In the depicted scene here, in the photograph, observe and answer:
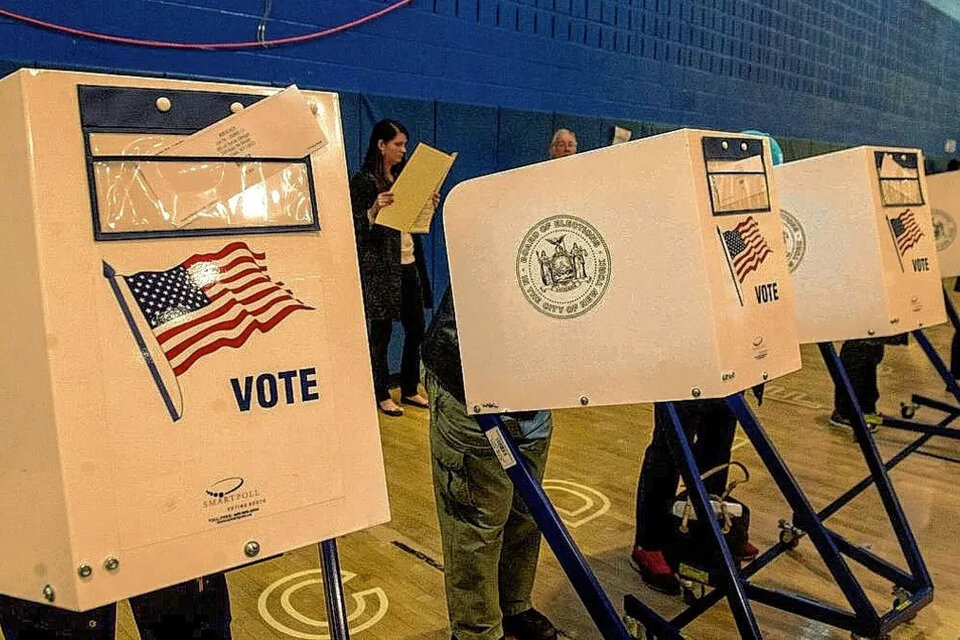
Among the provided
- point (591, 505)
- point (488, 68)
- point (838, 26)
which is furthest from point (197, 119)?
point (838, 26)

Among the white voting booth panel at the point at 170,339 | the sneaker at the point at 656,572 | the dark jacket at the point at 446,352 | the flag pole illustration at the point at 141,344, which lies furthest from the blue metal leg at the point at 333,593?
the sneaker at the point at 656,572

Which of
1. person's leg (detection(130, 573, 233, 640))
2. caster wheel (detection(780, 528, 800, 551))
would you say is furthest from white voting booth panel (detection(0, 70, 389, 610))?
caster wheel (detection(780, 528, 800, 551))

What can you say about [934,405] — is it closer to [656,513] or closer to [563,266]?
[656,513]

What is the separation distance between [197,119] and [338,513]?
17.7 inches

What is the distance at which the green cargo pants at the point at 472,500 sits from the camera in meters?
1.58

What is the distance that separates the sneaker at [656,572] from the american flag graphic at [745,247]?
44.0 inches

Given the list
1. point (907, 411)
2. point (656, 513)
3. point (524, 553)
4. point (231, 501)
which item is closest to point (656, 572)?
point (656, 513)

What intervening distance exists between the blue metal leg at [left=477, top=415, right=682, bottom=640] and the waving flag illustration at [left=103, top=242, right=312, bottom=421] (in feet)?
2.03

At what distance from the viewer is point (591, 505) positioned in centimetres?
274

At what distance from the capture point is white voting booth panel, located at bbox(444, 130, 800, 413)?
1.20 metres

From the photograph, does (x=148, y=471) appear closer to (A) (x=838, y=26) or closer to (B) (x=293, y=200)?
(B) (x=293, y=200)

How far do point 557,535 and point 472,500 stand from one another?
0.82 ft

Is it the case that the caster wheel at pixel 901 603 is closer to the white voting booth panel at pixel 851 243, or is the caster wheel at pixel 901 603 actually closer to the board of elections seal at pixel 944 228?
the white voting booth panel at pixel 851 243

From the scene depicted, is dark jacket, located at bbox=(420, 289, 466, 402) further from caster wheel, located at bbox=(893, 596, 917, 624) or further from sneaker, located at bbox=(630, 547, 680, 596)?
caster wheel, located at bbox=(893, 596, 917, 624)
